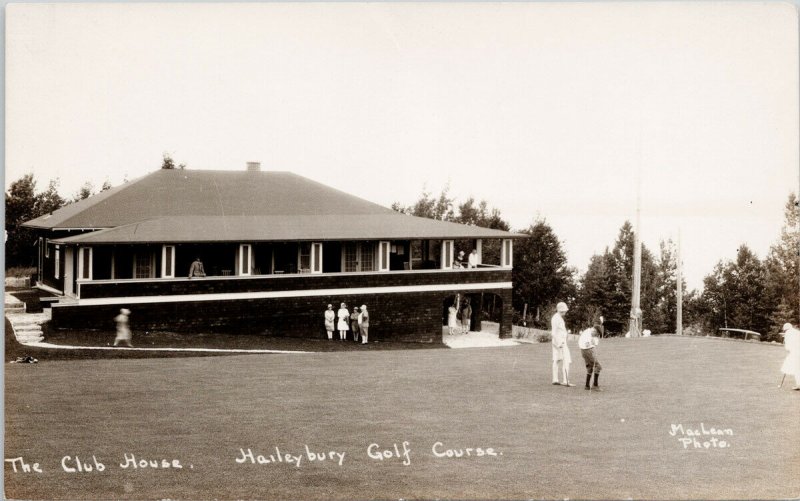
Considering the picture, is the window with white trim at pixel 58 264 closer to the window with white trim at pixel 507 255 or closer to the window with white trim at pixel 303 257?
the window with white trim at pixel 303 257

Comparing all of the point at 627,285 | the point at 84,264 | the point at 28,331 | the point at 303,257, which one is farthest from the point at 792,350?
the point at 28,331

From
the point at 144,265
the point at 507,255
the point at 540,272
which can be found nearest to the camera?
the point at 144,265

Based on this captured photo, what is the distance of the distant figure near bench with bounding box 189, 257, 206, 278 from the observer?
615cm

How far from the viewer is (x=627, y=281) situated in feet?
20.5

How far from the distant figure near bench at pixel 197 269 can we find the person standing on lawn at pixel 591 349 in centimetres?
328

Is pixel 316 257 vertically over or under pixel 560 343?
over

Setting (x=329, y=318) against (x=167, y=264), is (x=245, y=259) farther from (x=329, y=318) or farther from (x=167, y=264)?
(x=329, y=318)

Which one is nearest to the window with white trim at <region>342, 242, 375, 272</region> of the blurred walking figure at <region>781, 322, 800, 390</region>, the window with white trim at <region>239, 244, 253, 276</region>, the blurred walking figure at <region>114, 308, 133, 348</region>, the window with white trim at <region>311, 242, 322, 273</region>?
the window with white trim at <region>311, 242, 322, 273</region>

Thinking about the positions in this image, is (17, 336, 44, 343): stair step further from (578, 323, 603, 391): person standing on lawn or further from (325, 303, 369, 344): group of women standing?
(578, 323, 603, 391): person standing on lawn

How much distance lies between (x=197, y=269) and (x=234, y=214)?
2.09 ft

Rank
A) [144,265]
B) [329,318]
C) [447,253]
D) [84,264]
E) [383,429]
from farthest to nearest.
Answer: [447,253] → [329,318] → [144,265] → [84,264] → [383,429]

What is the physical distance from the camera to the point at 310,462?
16.6 ft

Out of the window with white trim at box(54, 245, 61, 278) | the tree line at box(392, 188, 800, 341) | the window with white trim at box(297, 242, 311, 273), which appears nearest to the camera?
the window with white trim at box(54, 245, 61, 278)

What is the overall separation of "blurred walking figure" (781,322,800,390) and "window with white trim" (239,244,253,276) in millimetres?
4508
